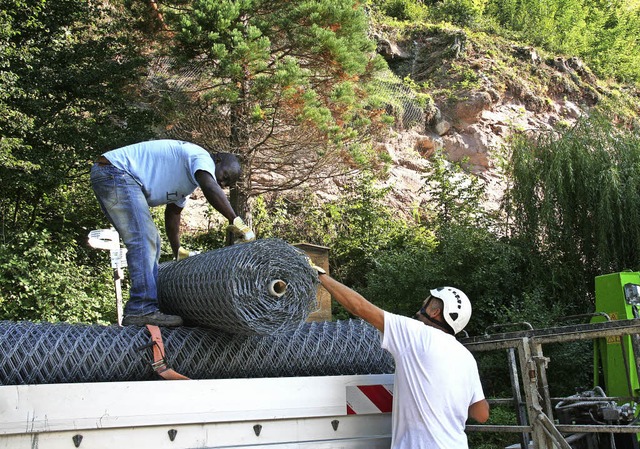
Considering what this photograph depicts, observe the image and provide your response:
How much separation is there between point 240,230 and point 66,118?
37.3 feet

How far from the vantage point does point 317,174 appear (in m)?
15.2

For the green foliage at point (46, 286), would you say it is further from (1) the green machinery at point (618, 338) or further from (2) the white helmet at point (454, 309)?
(2) the white helmet at point (454, 309)

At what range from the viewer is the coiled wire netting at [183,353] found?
9.33ft

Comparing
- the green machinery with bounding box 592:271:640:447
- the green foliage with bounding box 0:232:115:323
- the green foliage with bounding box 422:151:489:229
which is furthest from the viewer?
the green foliage with bounding box 422:151:489:229

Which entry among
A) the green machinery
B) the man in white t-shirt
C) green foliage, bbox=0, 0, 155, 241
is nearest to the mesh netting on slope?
the man in white t-shirt

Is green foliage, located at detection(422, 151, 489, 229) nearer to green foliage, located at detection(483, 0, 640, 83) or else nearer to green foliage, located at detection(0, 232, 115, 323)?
green foliage, located at detection(0, 232, 115, 323)

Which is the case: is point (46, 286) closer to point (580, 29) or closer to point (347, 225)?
point (347, 225)

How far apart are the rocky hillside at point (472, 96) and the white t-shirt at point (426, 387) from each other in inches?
646

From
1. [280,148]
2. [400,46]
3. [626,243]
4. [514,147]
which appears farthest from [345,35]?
[400,46]

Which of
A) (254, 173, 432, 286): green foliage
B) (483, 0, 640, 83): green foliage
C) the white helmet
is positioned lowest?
the white helmet

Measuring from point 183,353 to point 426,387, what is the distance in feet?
3.71

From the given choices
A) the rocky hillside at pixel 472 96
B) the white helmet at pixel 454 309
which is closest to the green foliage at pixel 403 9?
the rocky hillside at pixel 472 96

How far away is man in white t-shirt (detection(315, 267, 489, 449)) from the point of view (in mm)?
3189

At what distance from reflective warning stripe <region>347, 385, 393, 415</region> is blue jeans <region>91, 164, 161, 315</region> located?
1.10m
